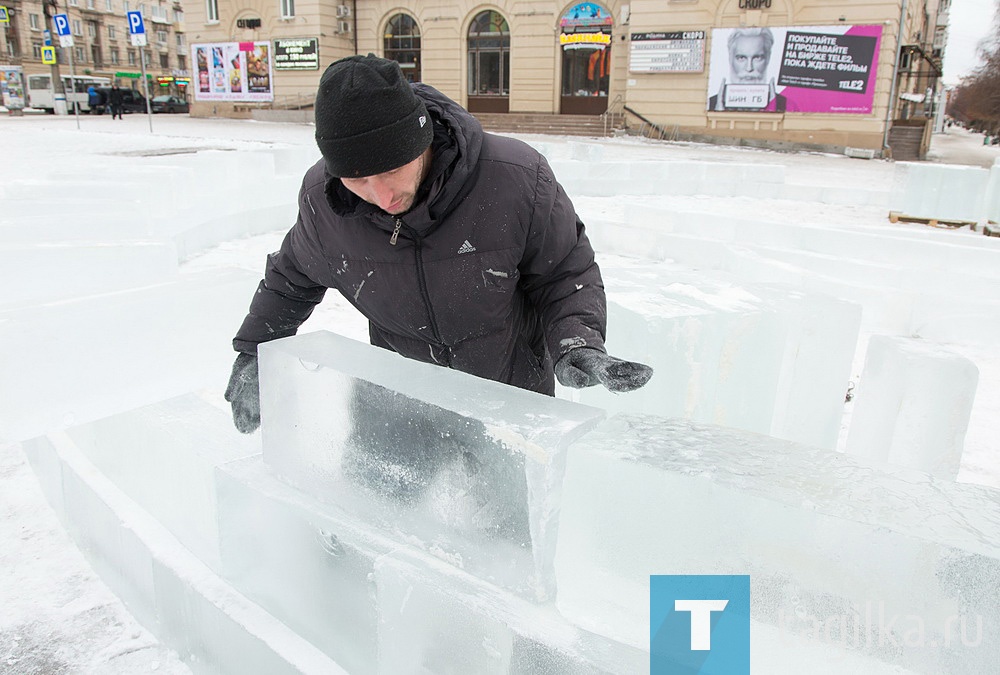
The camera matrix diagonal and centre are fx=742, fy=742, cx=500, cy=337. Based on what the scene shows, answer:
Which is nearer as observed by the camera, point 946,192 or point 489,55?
point 946,192

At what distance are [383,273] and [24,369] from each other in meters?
1.38

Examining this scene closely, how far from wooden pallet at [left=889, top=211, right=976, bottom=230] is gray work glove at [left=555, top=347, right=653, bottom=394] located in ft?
27.2

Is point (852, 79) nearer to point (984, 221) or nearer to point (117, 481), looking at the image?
point (984, 221)

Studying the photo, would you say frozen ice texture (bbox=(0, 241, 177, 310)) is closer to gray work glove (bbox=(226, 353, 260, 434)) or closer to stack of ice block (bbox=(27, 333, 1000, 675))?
gray work glove (bbox=(226, 353, 260, 434))

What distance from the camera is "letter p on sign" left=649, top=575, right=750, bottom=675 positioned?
118cm

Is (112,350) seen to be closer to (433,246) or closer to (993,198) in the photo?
(433,246)

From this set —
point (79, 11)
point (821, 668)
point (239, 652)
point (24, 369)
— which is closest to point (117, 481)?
point (24, 369)

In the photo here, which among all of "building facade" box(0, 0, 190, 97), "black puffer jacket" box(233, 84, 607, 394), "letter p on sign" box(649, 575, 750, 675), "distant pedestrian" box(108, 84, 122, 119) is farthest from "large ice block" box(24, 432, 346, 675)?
"building facade" box(0, 0, 190, 97)

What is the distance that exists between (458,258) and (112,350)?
148cm

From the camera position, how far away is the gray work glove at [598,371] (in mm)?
1486

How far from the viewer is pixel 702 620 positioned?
124 cm

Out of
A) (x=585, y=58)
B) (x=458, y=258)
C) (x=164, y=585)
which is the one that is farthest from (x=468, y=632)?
(x=585, y=58)

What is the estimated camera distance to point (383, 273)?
182 cm

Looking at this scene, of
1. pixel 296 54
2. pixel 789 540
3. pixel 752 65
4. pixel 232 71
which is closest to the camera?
pixel 789 540
